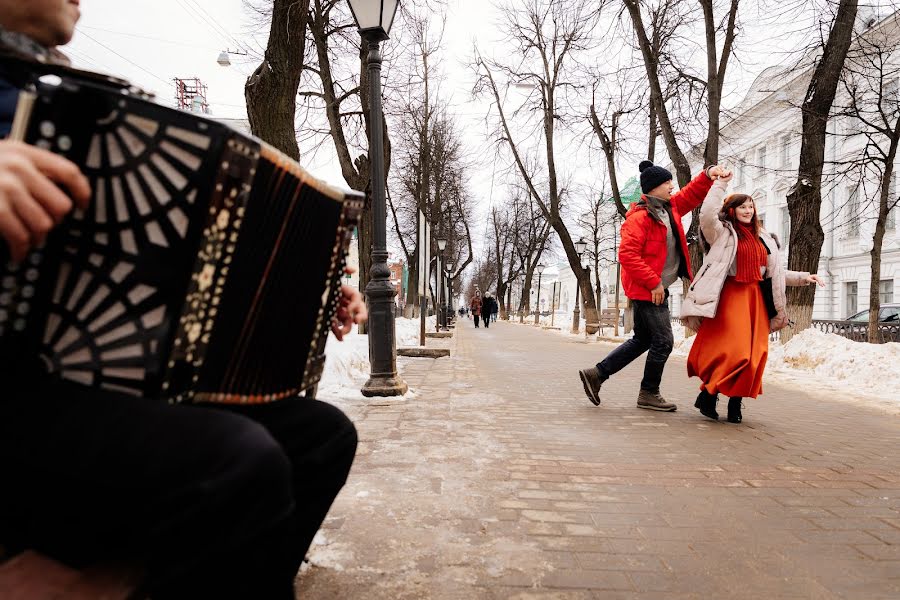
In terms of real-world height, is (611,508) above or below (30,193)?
below

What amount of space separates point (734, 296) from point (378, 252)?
3.43 metres

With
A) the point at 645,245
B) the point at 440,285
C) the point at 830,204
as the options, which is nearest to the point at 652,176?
the point at 645,245

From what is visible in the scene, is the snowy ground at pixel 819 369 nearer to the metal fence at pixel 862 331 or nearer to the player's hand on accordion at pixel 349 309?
the player's hand on accordion at pixel 349 309

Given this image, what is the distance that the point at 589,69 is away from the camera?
18062mm

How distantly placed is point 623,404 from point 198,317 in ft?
17.7

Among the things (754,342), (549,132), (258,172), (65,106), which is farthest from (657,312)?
(549,132)

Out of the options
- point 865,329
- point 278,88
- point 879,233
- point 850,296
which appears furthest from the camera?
point 850,296

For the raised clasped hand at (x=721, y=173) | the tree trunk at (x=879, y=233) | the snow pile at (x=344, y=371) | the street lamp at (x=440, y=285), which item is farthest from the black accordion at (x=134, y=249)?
the street lamp at (x=440, y=285)

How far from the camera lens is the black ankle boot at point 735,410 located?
16.3 feet

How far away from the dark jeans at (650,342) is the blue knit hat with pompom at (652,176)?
110 cm

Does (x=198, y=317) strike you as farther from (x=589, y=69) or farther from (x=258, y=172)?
(x=589, y=69)

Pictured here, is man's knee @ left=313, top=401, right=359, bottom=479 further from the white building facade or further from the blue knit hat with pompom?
the white building facade

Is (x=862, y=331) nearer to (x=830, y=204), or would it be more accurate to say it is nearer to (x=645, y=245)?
(x=645, y=245)

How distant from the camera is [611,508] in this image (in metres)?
2.86
